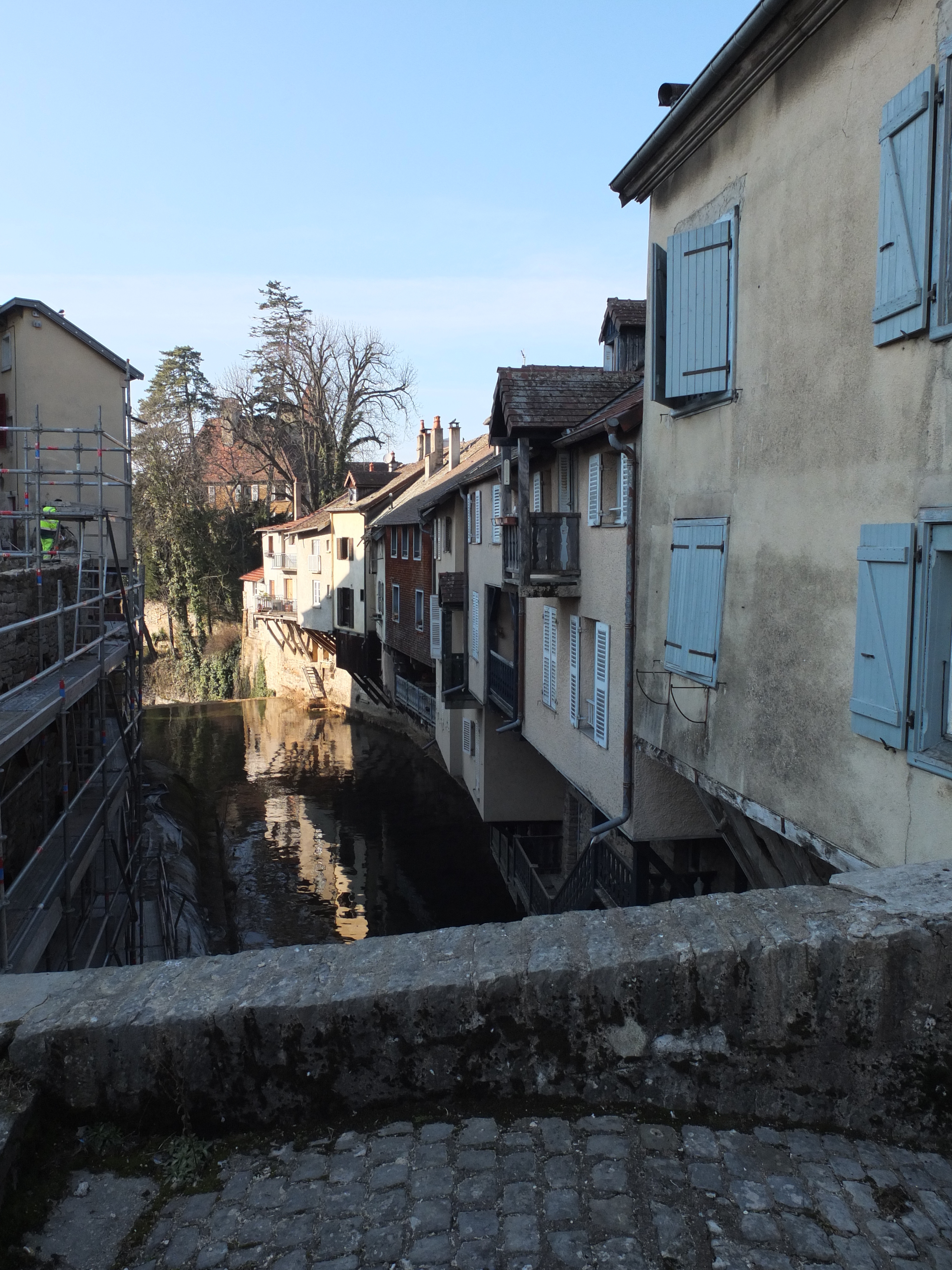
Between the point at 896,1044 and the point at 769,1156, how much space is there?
583 millimetres

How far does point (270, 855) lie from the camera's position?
25016mm

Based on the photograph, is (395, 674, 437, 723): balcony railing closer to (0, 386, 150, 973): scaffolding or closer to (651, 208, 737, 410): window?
(0, 386, 150, 973): scaffolding

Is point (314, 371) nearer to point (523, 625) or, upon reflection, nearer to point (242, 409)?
point (242, 409)

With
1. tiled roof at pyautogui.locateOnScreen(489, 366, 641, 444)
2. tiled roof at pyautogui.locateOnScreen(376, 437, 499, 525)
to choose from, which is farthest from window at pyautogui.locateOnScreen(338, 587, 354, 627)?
tiled roof at pyautogui.locateOnScreen(489, 366, 641, 444)

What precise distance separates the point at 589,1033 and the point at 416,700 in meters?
24.5

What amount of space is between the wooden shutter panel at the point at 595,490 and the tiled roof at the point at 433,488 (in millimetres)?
10866

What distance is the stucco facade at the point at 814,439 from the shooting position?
5.56 meters

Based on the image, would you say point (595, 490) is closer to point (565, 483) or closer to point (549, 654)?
point (565, 483)

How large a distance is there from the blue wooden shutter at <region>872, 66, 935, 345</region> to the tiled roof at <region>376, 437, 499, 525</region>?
17.3 m

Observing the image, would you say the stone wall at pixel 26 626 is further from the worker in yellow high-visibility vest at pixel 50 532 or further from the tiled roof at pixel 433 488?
the tiled roof at pixel 433 488

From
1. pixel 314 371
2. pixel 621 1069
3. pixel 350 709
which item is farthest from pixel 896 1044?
pixel 314 371

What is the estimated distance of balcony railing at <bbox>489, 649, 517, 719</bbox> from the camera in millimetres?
16812

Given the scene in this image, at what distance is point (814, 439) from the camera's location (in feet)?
21.5

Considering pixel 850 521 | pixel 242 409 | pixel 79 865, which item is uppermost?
pixel 242 409
